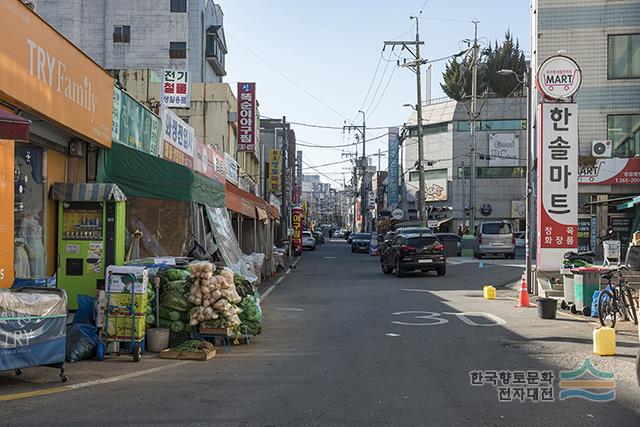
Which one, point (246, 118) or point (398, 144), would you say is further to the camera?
point (398, 144)

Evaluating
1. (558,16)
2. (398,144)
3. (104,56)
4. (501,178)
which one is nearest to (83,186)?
(558,16)

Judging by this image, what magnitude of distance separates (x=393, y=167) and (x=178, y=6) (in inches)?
1273

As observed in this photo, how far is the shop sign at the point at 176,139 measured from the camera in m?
18.3

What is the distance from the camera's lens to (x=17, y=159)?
10453mm

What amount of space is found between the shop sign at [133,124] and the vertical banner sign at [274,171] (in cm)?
3340

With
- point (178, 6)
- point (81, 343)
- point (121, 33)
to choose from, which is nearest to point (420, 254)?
point (81, 343)

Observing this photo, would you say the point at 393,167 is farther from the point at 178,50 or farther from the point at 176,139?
the point at 176,139

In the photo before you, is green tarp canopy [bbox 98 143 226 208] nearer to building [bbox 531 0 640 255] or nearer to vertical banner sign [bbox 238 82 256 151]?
building [bbox 531 0 640 255]

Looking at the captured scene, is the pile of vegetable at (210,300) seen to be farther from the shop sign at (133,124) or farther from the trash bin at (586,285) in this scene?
the trash bin at (586,285)

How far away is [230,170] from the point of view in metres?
32.0

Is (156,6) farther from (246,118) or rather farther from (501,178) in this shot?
(501,178)

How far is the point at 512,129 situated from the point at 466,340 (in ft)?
167

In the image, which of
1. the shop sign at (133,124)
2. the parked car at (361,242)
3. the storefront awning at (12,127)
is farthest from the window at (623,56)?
the storefront awning at (12,127)

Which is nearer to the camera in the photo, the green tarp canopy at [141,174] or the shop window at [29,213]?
the shop window at [29,213]
